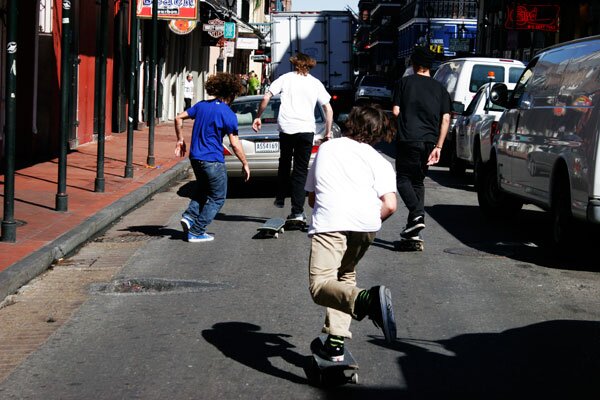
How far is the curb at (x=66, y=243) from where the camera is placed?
28.3 feet

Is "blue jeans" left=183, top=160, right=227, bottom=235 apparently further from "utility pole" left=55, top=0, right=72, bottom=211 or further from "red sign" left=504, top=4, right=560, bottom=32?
"red sign" left=504, top=4, right=560, bottom=32

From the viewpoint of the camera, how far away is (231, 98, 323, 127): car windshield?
16.1 metres

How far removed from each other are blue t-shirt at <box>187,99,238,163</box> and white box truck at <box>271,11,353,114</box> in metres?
27.8

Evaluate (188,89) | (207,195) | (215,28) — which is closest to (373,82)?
(188,89)

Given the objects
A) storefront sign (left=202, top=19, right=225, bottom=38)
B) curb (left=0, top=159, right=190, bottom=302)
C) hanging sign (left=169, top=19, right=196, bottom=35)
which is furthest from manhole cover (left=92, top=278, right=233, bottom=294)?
storefront sign (left=202, top=19, right=225, bottom=38)

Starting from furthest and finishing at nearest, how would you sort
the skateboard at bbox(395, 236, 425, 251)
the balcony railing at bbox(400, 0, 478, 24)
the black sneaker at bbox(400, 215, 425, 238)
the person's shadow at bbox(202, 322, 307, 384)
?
the balcony railing at bbox(400, 0, 478, 24) → the skateboard at bbox(395, 236, 425, 251) → the black sneaker at bbox(400, 215, 425, 238) → the person's shadow at bbox(202, 322, 307, 384)

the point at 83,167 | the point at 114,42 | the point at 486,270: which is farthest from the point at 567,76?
the point at 114,42

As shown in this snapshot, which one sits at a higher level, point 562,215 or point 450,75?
point 450,75

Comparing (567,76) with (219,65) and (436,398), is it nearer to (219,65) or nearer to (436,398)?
(436,398)

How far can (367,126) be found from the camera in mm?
6172

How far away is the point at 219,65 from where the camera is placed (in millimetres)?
36406

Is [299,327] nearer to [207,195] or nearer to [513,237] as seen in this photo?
[207,195]

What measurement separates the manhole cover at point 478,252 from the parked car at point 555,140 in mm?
520

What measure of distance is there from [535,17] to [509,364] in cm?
3587
